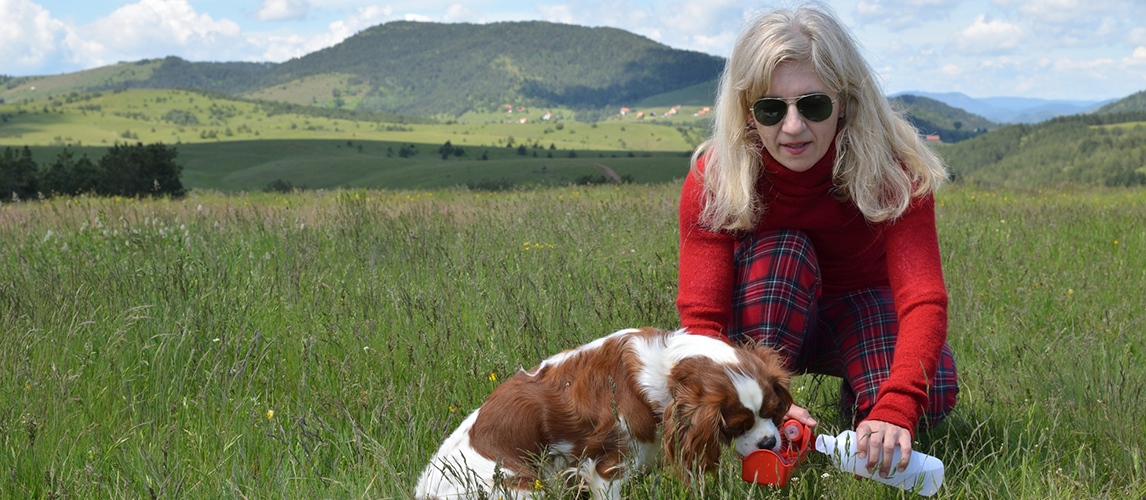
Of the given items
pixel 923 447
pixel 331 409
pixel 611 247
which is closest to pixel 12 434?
pixel 331 409

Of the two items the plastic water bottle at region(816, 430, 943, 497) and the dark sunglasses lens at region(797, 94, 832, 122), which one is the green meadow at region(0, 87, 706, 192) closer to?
the dark sunglasses lens at region(797, 94, 832, 122)

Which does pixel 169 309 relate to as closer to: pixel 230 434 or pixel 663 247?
pixel 230 434

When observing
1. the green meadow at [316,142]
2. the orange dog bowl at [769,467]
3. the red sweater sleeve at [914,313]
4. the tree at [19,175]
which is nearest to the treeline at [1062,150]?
the green meadow at [316,142]

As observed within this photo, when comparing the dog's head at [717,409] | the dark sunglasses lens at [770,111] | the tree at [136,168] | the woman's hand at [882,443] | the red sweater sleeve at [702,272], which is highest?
the dark sunglasses lens at [770,111]

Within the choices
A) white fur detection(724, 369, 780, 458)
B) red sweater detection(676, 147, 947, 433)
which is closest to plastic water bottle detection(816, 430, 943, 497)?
red sweater detection(676, 147, 947, 433)

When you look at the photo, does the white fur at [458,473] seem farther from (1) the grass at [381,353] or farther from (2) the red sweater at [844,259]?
(2) the red sweater at [844,259]

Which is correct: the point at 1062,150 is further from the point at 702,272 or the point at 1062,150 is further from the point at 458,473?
the point at 458,473

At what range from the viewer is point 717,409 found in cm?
189

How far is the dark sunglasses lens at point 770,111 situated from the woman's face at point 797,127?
17 millimetres

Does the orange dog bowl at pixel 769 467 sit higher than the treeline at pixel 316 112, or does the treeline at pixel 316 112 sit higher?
the treeline at pixel 316 112

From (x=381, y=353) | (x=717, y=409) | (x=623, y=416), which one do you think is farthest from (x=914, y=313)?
(x=381, y=353)

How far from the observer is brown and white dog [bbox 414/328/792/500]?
194cm

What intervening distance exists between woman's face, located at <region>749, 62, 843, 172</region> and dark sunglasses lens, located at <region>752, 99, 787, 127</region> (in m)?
0.02

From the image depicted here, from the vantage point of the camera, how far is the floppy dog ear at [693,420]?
6.25 feet
